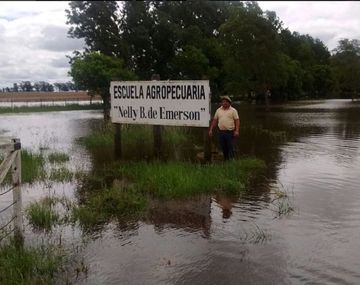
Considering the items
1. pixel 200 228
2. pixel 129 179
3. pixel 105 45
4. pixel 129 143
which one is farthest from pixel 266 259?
pixel 105 45

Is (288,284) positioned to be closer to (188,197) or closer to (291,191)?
(188,197)

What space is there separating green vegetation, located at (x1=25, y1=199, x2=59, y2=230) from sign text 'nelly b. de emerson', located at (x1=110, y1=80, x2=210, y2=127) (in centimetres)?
467

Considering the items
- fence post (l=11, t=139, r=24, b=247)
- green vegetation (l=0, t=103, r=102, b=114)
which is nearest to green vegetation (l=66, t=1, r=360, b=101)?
green vegetation (l=0, t=103, r=102, b=114)

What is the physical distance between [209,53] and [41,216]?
58.2 meters

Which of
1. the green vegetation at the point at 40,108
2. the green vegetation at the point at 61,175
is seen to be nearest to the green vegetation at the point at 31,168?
the green vegetation at the point at 61,175

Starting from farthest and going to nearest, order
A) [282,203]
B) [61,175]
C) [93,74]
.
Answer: [93,74] → [61,175] → [282,203]

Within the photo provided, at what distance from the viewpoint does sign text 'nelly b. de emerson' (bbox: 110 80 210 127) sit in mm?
10883

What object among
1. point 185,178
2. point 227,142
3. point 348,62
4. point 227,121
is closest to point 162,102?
point 227,121

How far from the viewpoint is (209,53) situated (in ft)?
207

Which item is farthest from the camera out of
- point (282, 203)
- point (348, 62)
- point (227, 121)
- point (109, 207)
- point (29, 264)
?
point (348, 62)

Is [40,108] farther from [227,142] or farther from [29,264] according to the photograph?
[29,264]

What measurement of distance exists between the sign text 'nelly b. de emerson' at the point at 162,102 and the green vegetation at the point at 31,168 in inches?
88.5

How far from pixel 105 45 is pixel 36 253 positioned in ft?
135

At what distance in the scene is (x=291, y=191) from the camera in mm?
8898
